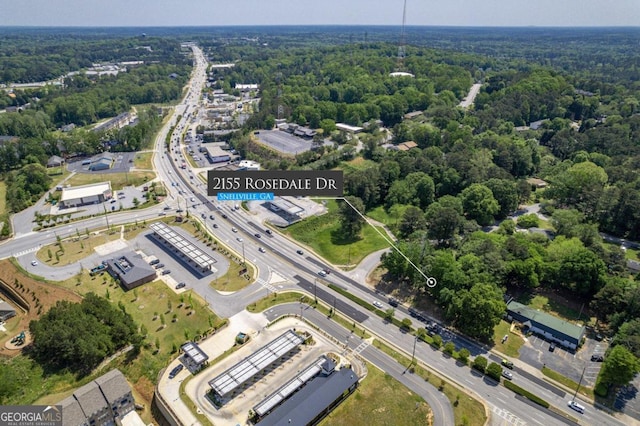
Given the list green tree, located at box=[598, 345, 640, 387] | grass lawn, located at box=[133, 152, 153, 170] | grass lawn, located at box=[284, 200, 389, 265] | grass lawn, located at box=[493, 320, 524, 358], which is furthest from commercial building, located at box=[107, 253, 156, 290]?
green tree, located at box=[598, 345, 640, 387]

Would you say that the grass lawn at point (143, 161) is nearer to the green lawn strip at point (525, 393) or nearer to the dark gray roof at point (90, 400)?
the dark gray roof at point (90, 400)

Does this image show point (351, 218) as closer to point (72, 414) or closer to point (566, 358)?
point (566, 358)

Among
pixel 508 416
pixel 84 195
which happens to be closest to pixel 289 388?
pixel 508 416

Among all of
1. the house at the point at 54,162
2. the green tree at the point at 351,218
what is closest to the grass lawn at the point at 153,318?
the green tree at the point at 351,218

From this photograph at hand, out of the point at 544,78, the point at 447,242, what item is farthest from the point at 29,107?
the point at 544,78

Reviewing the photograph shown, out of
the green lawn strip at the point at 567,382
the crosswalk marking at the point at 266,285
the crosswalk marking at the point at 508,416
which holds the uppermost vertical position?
the green lawn strip at the point at 567,382

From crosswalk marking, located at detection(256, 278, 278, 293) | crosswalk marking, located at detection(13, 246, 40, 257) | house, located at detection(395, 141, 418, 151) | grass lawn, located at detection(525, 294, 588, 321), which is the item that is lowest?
crosswalk marking, located at detection(13, 246, 40, 257)

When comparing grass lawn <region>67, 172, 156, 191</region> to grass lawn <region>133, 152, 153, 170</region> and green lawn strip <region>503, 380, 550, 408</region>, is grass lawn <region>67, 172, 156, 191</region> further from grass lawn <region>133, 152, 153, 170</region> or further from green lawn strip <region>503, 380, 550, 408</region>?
green lawn strip <region>503, 380, 550, 408</region>
